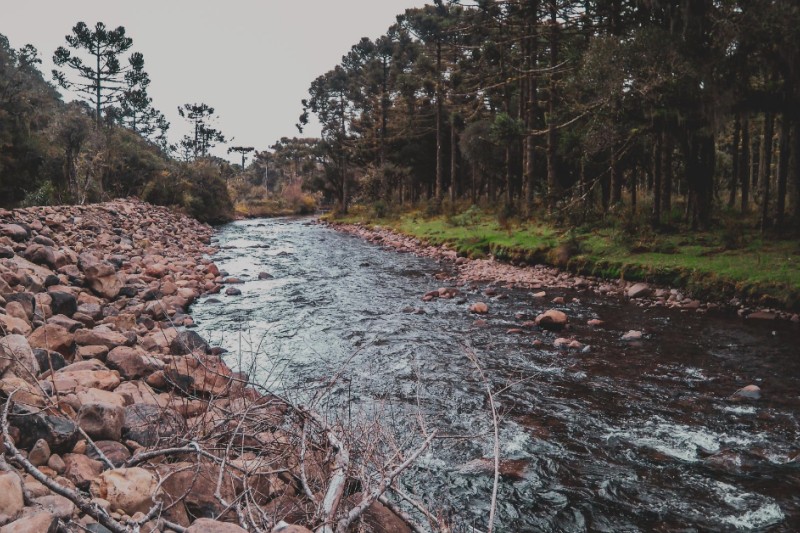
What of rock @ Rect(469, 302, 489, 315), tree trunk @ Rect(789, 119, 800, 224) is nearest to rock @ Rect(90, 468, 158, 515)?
rock @ Rect(469, 302, 489, 315)

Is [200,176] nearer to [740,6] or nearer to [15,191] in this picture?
[15,191]

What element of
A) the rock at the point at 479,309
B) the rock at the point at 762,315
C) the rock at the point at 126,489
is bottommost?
the rock at the point at 479,309

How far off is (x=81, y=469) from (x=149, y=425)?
651mm

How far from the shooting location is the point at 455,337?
290 inches

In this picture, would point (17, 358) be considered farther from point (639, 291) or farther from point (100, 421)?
point (639, 291)

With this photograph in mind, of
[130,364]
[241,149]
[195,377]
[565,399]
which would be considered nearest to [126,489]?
[195,377]

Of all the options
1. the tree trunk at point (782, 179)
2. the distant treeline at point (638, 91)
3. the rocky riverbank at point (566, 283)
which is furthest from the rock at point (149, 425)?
the tree trunk at point (782, 179)

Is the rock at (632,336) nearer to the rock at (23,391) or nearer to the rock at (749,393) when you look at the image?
the rock at (749,393)

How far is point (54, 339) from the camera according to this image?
176 inches

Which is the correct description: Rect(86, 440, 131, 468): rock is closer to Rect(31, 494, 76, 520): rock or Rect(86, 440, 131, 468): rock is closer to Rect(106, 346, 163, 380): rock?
Rect(31, 494, 76, 520): rock

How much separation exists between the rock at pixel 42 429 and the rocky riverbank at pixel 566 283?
885cm

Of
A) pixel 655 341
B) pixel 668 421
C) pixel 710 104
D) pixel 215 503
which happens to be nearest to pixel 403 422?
pixel 215 503

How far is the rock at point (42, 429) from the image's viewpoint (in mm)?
2541

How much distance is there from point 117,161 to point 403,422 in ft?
93.2
